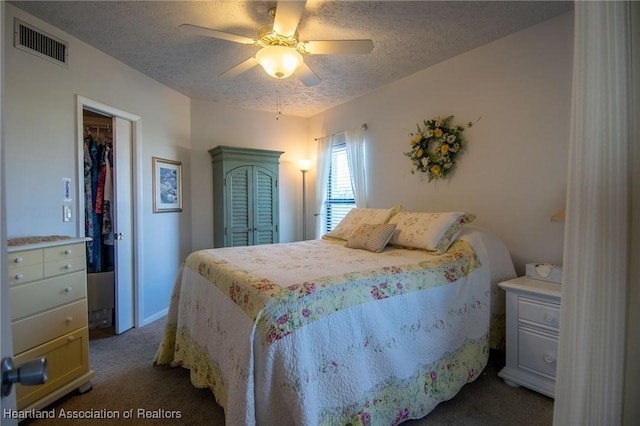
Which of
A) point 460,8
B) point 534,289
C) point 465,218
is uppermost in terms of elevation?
point 460,8

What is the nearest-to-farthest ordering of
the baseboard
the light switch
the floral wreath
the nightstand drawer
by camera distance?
1. the nightstand drawer
2. the light switch
3. the floral wreath
4. the baseboard

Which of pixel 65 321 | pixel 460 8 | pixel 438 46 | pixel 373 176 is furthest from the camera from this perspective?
pixel 373 176

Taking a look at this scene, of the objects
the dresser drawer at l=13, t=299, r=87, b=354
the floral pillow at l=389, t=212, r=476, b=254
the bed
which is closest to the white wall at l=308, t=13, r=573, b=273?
the bed

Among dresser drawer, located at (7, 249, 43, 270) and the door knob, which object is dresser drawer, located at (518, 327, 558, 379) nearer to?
the door knob

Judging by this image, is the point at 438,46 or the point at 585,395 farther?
the point at 438,46

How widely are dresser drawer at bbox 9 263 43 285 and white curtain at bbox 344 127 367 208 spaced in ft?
10.5

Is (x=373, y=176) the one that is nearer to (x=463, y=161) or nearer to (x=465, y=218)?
(x=463, y=161)

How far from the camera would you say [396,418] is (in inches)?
65.2

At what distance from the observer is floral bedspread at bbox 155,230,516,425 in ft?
4.38

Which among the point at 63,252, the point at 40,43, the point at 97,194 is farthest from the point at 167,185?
the point at 63,252

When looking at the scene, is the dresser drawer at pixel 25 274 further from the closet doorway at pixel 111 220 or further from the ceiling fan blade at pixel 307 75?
the ceiling fan blade at pixel 307 75

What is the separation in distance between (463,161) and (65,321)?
11.4ft

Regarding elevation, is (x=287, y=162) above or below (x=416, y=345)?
above

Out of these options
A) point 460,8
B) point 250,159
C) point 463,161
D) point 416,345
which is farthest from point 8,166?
point 463,161
